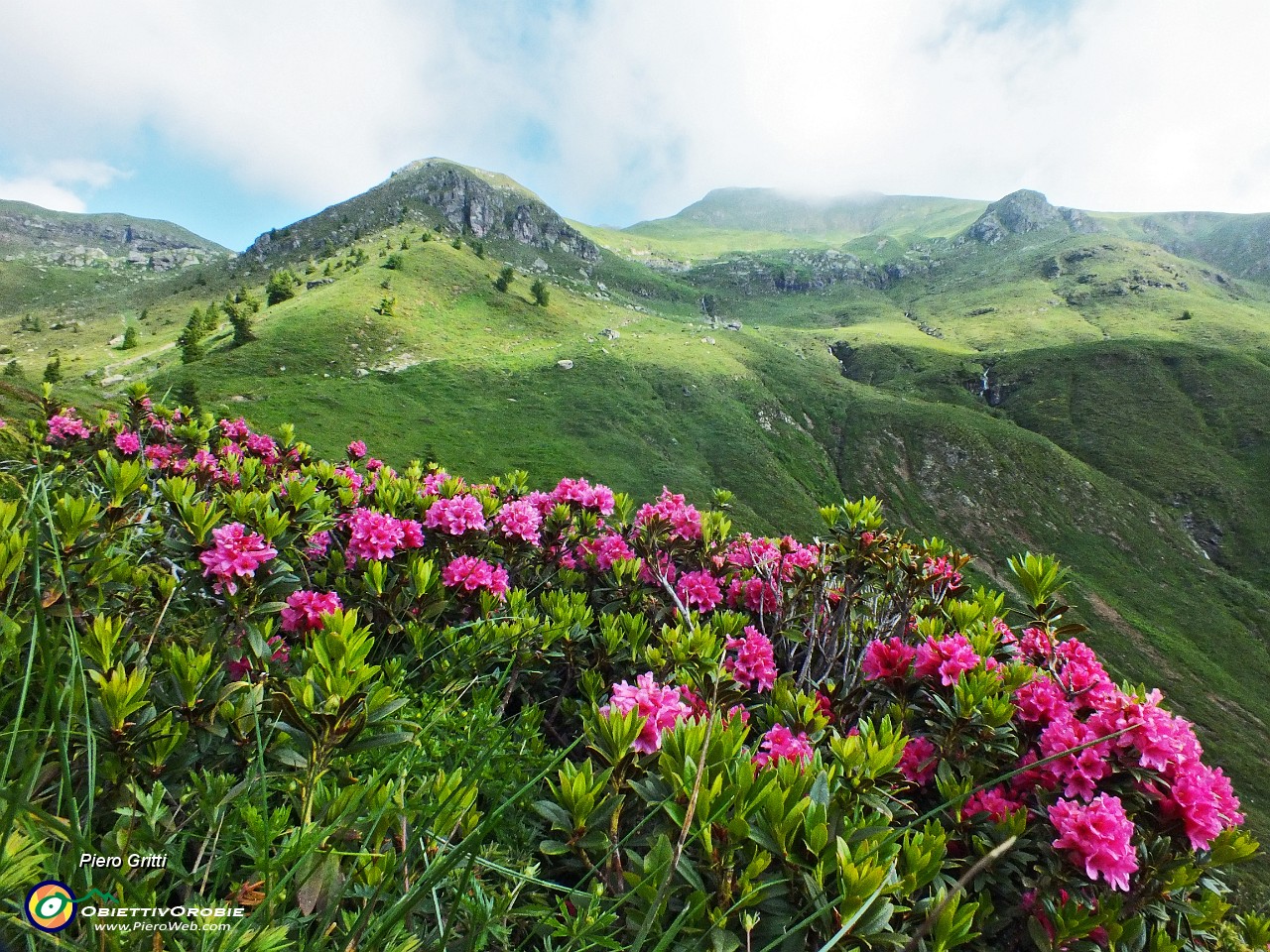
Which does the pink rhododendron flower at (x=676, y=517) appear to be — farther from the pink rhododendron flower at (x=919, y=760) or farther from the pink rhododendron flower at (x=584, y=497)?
the pink rhododendron flower at (x=919, y=760)

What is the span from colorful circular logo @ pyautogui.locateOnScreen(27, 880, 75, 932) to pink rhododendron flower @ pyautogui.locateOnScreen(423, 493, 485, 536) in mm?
2595

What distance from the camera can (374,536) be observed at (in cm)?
336

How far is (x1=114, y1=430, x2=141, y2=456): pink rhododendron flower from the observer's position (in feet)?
17.5

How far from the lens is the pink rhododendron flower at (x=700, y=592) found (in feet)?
14.0

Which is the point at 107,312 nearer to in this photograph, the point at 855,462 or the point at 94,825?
the point at 855,462

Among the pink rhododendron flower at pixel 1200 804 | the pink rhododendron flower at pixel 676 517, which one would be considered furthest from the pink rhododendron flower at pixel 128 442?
the pink rhododendron flower at pixel 1200 804

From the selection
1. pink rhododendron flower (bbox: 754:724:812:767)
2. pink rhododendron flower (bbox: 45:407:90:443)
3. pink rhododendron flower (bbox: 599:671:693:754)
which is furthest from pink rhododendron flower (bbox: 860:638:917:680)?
pink rhododendron flower (bbox: 45:407:90:443)

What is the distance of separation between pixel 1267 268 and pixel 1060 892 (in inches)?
9402

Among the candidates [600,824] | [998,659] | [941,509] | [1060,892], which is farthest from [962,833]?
[941,509]

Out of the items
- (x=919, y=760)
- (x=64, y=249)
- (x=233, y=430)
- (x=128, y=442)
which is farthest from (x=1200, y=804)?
(x=64, y=249)

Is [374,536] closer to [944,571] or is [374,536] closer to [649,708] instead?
[649,708]

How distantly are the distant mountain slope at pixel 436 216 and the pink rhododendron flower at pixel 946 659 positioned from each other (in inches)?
3874

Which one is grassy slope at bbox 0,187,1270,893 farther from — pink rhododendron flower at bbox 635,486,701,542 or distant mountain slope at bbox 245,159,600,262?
pink rhododendron flower at bbox 635,486,701,542

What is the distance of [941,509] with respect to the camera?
170 feet
